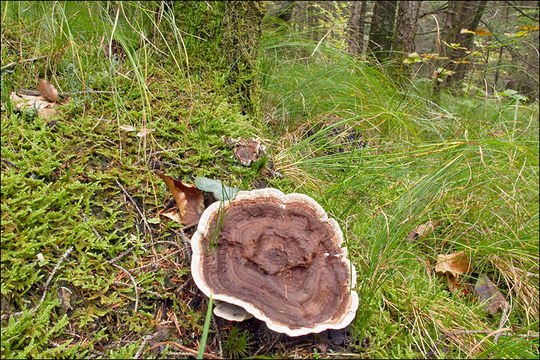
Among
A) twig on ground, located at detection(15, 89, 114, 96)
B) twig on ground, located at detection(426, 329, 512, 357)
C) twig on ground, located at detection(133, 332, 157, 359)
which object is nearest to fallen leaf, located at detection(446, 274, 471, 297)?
twig on ground, located at detection(426, 329, 512, 357)

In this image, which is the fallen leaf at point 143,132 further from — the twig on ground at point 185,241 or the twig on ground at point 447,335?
the twig on ground at point 447,335

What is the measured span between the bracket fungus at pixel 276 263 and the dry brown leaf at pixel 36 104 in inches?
44.9

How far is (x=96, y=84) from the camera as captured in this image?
7.36 ft

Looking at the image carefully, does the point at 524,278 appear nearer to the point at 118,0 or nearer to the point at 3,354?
the point at 3,354

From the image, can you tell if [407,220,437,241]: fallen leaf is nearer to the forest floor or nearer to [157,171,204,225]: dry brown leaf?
the forest floor

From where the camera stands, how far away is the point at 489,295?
238cm

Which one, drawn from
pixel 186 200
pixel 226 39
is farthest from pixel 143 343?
pixel 226 39

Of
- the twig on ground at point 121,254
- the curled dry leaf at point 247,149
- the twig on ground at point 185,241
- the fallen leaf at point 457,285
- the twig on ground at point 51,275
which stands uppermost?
the curled dry leaf at point 247,149

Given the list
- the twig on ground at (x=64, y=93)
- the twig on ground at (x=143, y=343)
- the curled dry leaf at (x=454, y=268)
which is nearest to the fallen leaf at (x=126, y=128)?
the twig on ground at (x=64, y=93)

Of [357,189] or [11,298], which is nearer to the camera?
[11,298]

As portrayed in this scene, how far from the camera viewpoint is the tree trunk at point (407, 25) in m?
5.55

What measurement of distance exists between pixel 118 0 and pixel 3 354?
2125 mm

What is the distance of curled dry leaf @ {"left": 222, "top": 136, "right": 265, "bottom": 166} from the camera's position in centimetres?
229

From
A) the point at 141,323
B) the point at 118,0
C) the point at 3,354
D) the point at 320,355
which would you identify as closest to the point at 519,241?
the point at 320,355
